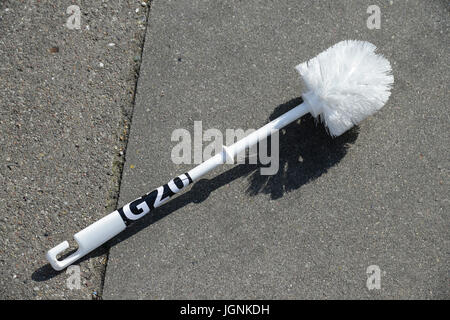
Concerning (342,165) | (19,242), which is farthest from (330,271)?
(19,242)

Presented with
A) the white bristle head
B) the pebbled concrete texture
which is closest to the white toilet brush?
the white bristle head

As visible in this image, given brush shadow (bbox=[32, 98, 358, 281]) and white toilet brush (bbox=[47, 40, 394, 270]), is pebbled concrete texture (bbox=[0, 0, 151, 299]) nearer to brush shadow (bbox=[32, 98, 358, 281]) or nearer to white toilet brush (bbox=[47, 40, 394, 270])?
white toilet brush (bbox=[47, 40, 394, 270])

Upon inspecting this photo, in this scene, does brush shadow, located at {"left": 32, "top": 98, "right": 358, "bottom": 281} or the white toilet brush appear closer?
the white toilet brush

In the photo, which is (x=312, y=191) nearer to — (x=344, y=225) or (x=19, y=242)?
(x=344, y=225)

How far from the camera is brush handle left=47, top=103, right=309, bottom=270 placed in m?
1.48

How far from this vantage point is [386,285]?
5.09ft

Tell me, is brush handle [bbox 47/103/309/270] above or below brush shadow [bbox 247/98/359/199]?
above

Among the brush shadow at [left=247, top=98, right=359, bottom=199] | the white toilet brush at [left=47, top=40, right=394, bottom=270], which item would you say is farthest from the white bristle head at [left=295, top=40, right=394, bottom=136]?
the brush shadow at [left=247, top=98, right=359, bottom=199]

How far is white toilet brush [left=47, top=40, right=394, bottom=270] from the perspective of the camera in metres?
1.42

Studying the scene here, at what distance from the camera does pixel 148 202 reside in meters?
1.50

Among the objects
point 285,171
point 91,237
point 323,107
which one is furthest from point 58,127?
point 323,107

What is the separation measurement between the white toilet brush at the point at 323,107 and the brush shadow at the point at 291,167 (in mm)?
84

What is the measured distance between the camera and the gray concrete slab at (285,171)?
155 centimetres
